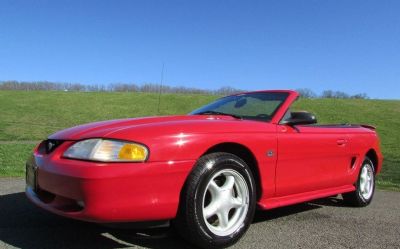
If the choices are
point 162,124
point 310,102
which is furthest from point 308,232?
point 310,102

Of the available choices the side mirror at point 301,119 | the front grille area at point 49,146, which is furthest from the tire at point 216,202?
the front grille area at point 49,146

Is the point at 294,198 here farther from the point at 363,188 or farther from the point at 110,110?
the point at 110,110

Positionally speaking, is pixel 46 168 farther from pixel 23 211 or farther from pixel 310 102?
pixel 310 102

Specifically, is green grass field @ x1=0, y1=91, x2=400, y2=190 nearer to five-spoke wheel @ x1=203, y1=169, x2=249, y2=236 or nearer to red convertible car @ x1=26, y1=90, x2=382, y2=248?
red convertible car @ x1=26, y1=90, x2=382, y2=248

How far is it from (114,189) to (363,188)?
12.9 ft

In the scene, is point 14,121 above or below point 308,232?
below

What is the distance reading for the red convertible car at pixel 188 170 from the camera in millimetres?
3332

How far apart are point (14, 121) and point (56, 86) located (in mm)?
41446

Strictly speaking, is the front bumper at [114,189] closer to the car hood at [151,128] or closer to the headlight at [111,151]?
the headlight at [111,151]

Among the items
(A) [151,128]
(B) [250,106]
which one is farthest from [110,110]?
(A) [151,128]

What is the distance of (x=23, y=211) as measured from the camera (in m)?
4.86

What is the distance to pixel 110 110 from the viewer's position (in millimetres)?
39375

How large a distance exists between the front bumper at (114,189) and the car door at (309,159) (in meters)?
1.21

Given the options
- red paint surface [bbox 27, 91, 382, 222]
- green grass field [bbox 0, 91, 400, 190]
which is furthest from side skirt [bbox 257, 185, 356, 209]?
green grass field [bbox 0, 91, 400, 190]
